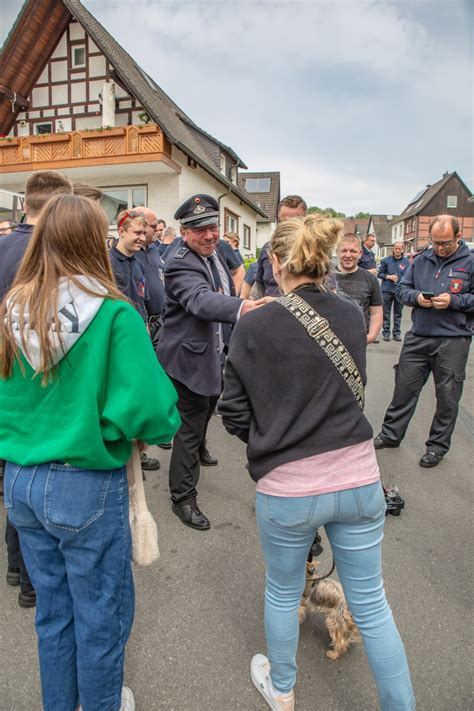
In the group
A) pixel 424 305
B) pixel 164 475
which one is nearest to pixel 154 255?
pixel 164 475

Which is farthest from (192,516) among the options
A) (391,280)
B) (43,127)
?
(43,127)

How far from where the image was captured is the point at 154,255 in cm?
477

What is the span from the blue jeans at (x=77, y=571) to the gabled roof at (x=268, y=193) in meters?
34.7

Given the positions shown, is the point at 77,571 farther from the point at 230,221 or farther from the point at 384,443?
the point at 230,221

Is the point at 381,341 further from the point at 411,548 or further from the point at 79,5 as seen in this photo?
the point at 79,5

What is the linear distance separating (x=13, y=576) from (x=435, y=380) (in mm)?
3751

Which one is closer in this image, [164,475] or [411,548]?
[411,548]

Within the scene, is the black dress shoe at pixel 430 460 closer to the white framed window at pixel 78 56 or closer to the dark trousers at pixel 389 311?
the dark trousers at pixel 389 311

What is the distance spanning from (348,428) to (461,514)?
2448 mm

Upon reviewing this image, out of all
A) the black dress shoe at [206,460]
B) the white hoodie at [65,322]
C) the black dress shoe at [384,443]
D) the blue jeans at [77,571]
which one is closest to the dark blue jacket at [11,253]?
the white hoodie at [65,322]

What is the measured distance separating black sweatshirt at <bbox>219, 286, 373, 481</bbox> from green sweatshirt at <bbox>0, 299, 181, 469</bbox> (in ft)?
1.05

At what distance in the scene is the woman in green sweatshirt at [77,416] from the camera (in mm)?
1459

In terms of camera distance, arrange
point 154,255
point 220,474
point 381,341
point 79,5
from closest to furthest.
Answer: point 220,474, point 154,255, point 381,341, point 79,5

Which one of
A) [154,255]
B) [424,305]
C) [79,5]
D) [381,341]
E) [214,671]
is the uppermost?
[79,5]
